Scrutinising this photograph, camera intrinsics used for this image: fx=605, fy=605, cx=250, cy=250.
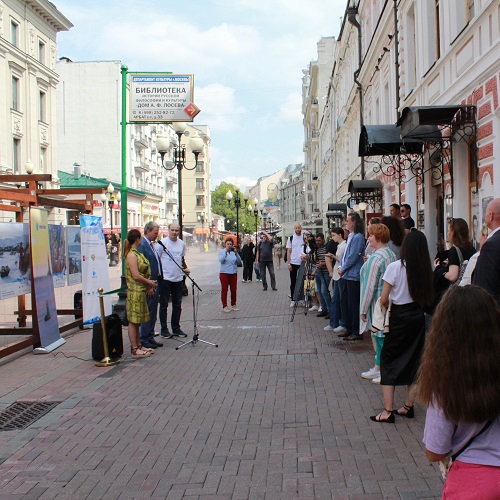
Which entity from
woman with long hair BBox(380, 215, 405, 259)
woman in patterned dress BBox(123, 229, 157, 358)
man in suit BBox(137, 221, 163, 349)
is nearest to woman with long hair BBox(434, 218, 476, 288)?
woman with long hair BBox(380, 215, 405, 259)

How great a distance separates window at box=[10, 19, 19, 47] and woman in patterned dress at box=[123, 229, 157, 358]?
30525 mm

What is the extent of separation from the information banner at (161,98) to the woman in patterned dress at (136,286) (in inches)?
271

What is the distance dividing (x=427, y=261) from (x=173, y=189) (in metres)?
83.4

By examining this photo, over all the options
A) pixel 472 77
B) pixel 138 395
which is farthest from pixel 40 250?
pixel 472 77

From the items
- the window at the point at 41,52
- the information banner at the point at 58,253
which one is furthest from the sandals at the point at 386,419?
the window at the point at 41,52

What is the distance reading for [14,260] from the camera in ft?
27.5

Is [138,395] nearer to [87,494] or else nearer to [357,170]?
[87,494]

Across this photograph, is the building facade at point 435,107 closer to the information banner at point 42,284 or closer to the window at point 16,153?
the information banner at point 42,284

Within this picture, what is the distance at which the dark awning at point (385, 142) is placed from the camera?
499 inches

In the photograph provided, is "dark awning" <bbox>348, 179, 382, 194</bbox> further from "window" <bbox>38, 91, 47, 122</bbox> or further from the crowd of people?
"window" <bbox>38, 91, 47, 122</bbox>

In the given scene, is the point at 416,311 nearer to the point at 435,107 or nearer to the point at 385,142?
the point at 435,107

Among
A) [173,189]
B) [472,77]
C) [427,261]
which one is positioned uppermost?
[173,189]

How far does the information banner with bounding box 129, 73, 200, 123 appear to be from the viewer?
48.3 feet

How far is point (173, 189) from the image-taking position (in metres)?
87.1
